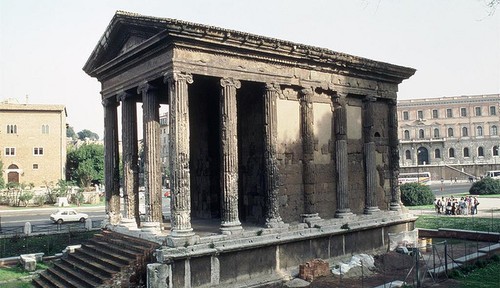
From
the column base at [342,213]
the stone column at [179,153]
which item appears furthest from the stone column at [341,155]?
the stone column at [179,153]

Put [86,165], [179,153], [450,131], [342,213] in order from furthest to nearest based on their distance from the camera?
1. [450,131]
2. [86,165]
3. [342,213]
4. [179,153]

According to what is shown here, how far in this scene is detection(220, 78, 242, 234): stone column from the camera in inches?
500

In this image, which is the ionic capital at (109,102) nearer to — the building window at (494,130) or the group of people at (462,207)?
the group of people at (462,207)

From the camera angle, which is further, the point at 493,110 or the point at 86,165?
the point at 493,110

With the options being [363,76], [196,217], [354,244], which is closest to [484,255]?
[354,244]

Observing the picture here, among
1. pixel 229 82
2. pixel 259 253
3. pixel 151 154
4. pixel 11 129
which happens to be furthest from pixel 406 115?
pixel 151 154

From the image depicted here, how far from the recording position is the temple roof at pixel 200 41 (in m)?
11.8

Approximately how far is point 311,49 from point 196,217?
843 cm

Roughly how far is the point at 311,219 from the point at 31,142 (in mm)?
43748

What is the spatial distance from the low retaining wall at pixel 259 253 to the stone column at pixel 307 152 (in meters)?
0.76

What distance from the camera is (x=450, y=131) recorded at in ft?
243

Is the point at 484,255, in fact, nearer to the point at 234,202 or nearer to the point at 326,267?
the point at 326,267

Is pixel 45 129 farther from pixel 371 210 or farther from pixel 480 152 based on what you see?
pixel 480 152

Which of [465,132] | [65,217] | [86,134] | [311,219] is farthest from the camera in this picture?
[86,134]
